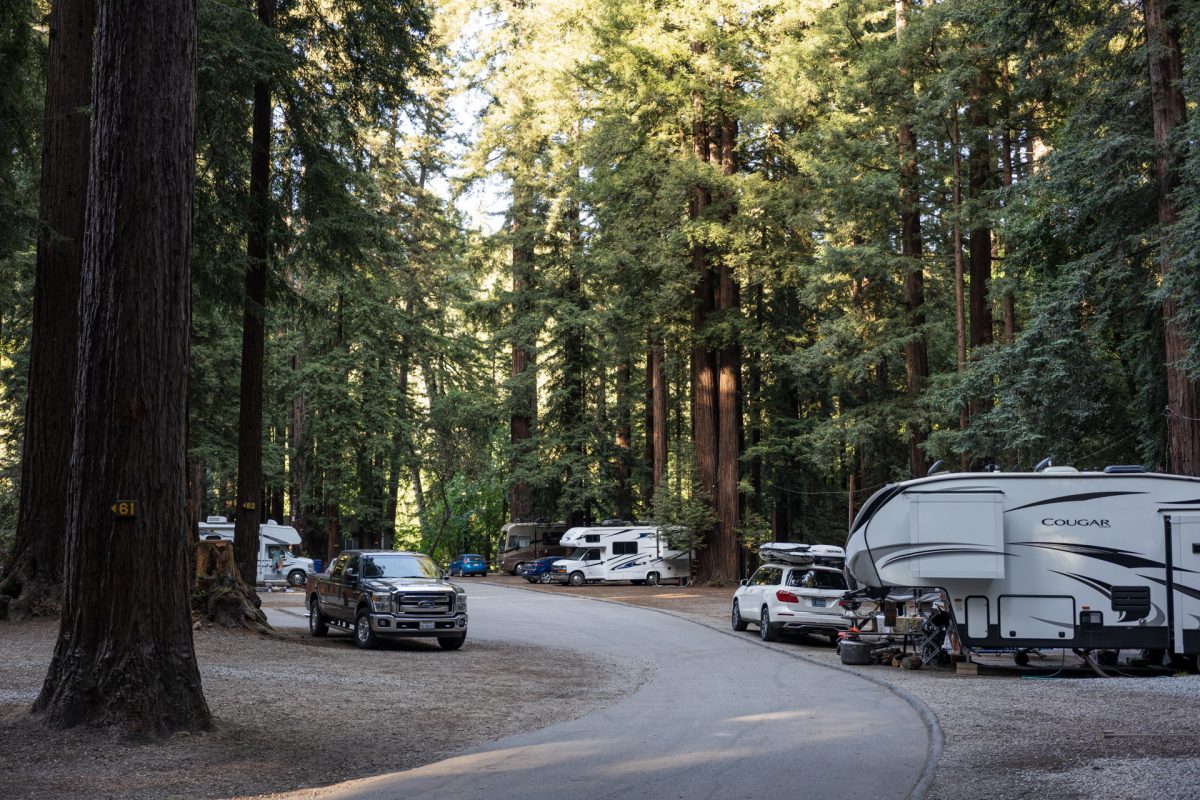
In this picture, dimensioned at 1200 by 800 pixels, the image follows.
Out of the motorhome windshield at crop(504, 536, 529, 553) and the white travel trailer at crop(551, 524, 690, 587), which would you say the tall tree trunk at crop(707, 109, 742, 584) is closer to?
the white travel trailer at crop(551, 524, 690, 587)

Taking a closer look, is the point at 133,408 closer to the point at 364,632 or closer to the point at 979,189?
the point at 364,632

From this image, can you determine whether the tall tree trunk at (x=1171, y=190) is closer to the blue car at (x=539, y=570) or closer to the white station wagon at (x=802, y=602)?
the white station wagon at (x=802, y=602)

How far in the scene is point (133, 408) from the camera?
31.6 ft

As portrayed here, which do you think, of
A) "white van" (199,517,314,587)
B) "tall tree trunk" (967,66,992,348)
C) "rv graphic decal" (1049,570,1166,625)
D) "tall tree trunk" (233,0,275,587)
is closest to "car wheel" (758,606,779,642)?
"rv graphic decal" (1049,570,1166,625)

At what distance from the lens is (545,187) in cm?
4619

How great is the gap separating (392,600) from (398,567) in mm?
1475

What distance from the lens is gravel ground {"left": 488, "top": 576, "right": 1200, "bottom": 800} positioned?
25.9 feet

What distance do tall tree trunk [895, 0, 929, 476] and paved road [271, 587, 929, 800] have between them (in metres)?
15.5

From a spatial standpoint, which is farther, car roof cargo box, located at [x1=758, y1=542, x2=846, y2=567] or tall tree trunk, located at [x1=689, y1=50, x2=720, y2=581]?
tall tree trunk, located at [x1=689, y1=50, x2=720, y2=581]

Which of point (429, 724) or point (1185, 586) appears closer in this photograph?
point (429, 724)

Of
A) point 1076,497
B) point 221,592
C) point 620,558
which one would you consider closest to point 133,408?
point 221,592

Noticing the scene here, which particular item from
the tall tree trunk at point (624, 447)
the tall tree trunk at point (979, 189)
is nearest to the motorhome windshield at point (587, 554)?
the tall tree trunk at point (624, 447)

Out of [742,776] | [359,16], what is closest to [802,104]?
[359,16]

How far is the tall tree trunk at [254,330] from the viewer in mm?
21312
